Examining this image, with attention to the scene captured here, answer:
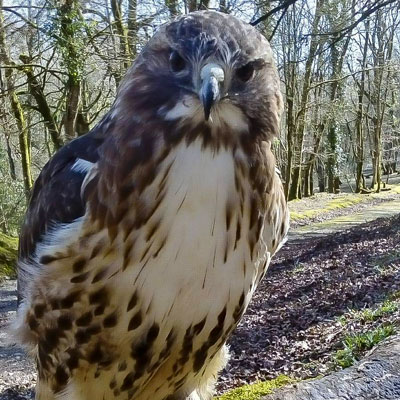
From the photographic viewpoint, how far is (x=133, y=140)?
224 centimetres

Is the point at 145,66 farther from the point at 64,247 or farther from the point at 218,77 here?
the point at 64,247

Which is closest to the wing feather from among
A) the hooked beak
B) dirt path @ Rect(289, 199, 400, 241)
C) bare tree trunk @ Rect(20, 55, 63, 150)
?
the hooked beak

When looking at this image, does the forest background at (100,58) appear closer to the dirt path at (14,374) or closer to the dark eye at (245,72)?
the dark eye at (245,72)

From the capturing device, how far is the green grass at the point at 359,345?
166 inches

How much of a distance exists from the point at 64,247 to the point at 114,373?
2.22ft

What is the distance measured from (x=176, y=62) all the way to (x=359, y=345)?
3.04m

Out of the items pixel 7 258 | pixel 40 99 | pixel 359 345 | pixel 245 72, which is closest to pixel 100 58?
pixel 40 99

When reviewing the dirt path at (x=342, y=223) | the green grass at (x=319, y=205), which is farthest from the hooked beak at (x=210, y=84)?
the green grass at (x=319, y=205)

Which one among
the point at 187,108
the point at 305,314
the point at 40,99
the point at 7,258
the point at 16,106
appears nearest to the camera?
the point at 187,108

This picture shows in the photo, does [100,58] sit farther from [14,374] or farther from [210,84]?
[210,84]

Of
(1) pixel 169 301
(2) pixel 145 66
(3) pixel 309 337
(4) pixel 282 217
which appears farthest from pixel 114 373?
(3) pixel 309 337

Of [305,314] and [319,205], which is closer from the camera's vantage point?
[305,314]

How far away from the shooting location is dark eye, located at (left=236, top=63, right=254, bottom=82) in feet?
7.28

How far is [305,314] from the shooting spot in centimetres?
702
